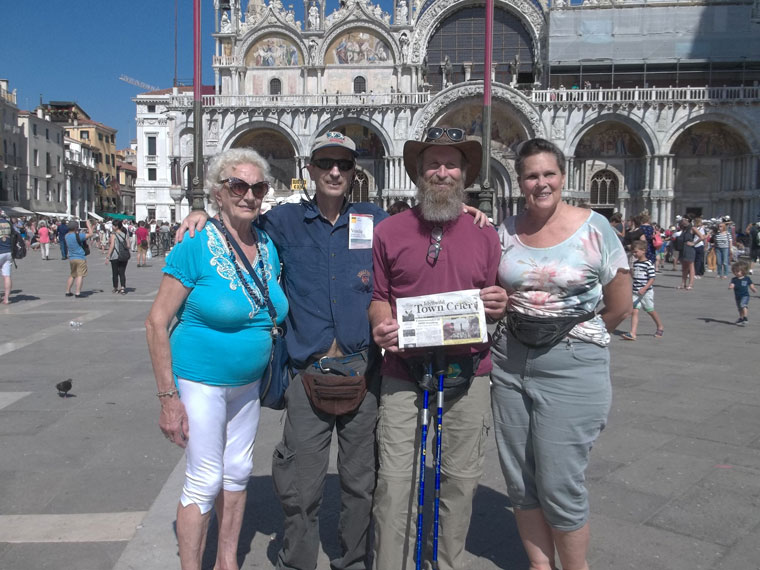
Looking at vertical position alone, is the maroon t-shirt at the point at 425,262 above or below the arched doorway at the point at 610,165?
below

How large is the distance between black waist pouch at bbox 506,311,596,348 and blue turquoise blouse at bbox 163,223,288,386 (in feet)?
3.77

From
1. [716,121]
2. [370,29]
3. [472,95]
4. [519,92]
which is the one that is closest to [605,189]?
[716,121]

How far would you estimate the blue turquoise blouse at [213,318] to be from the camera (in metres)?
2.70

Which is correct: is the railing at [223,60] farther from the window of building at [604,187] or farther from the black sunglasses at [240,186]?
the black sunglasses at [240,186]

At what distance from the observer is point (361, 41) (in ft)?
111

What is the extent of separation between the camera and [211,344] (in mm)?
2719

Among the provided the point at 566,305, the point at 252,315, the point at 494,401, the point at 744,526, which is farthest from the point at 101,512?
the point at 744,526

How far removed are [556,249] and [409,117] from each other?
29.8 m

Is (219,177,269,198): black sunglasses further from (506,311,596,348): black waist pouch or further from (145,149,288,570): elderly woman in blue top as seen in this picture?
(506,311,596,348): black waist pouch

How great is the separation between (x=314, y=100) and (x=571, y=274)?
103 feet

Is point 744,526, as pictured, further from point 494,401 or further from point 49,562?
point 49,562

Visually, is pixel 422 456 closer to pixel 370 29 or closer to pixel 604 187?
pixel 604 187

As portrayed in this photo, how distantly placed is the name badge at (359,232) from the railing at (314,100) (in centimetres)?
2946

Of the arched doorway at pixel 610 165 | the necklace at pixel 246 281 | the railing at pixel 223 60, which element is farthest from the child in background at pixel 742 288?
the railing at pixel 223 60
